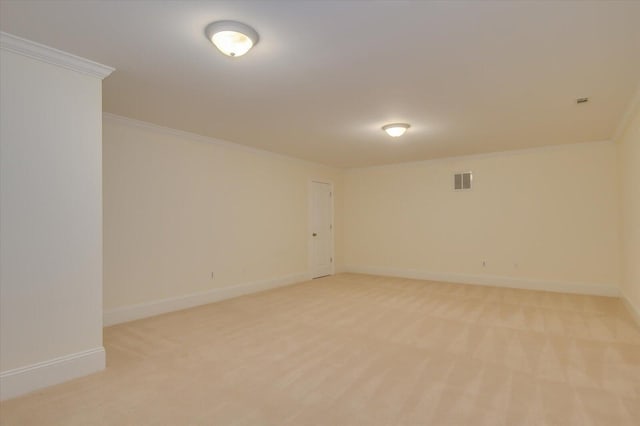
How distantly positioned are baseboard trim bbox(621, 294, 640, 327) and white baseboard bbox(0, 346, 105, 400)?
19.3 ft

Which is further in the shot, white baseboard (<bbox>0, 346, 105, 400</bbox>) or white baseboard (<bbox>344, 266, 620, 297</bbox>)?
white baseboard (<bbox>344, 266, 620, 297</bbox>)

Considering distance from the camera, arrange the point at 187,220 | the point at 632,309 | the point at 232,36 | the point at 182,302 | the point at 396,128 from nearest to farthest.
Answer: the point at 232,36 → the point at 632,309 → the point at 396,128 → the point at 182,302 → the point at 187,220

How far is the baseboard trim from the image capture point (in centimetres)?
411

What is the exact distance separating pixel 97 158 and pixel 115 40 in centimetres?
103

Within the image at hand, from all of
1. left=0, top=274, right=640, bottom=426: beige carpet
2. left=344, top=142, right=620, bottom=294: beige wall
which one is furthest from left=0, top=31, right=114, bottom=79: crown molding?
left=344, top=142, right=620, bottom=294: beige wall

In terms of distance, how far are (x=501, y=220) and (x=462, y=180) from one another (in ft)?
3.58

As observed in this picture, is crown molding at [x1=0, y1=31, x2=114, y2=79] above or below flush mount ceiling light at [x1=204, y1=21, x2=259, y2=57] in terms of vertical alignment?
above

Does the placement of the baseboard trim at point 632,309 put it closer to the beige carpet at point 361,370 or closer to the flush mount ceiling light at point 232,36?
the beige carpet at point 361,370

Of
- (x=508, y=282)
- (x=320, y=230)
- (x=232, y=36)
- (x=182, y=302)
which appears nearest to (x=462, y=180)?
(x=508, y=282)

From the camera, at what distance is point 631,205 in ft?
14.9

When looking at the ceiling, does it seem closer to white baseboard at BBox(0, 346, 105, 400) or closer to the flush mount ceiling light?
the flush mount ceiling light

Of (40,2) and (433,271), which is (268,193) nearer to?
(433,271)

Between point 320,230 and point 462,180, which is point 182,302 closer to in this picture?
point 320,230

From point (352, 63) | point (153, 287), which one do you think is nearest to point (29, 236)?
point (153, 287)
